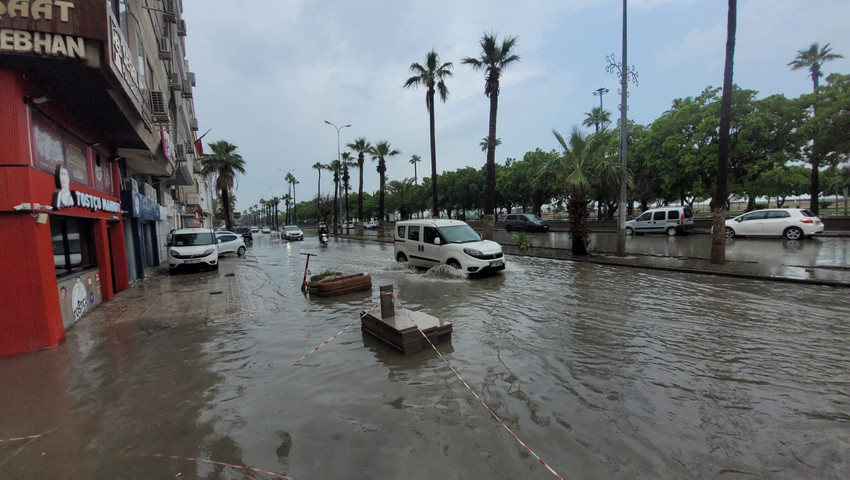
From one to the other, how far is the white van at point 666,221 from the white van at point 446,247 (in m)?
16.6

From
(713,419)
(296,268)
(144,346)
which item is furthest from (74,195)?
(713,419)

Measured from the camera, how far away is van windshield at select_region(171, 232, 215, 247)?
15242mm

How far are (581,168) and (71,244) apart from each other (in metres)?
15.7

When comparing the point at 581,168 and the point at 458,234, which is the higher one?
the point at 581,168

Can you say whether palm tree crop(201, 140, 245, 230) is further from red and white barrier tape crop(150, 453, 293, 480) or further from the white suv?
red and white barrier tape crop(150, 453, 293, 480)

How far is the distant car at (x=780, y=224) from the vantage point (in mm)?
17141

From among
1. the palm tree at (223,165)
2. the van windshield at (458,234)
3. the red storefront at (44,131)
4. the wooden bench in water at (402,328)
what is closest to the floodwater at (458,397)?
the wooden bench in water at (402,328)

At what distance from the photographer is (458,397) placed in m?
Answer: 3.85

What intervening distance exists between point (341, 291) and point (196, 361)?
456cm

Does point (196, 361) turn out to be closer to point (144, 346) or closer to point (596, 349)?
point (144, 346)

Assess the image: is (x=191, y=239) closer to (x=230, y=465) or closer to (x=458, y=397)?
(x=230, y=465)

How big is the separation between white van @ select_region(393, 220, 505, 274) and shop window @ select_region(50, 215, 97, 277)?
28.8 ft

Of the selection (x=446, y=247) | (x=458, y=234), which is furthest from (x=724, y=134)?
(x=446, y=247)

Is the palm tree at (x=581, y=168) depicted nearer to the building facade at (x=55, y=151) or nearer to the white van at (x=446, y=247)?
the white van at (x=446, y=247)
